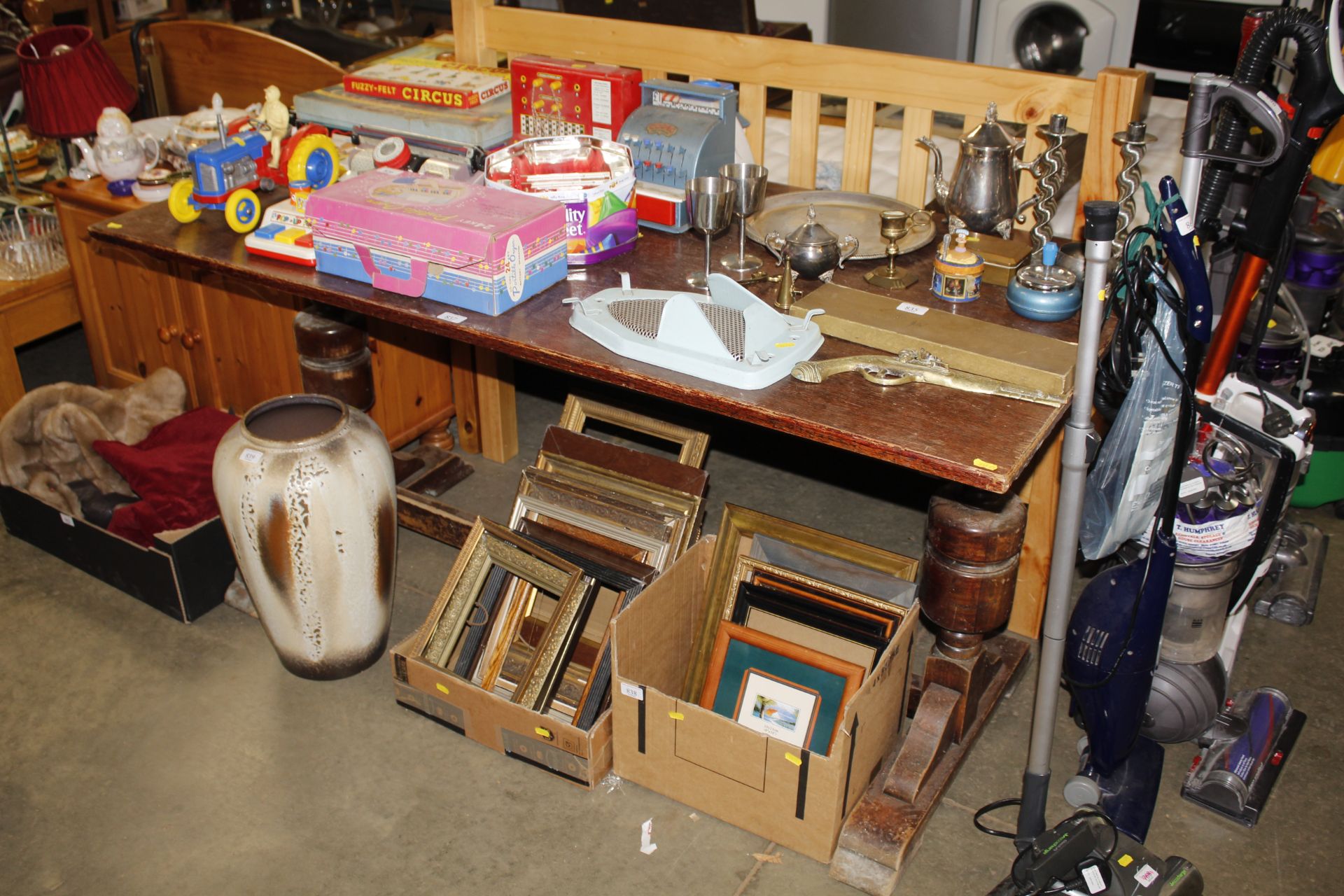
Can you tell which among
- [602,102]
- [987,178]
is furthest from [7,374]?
[987,178]

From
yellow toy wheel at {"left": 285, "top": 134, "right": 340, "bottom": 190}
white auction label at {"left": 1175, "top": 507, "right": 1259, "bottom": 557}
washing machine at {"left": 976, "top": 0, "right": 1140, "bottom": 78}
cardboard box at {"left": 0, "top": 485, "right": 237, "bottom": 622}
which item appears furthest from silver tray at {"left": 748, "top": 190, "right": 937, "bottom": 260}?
washing machine at {"left": 976, "top": 0, "right": 1140, "bottom": 78}

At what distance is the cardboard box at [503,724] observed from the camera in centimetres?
214

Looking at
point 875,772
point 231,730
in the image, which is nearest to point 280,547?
point 231,730

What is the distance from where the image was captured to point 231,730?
2.32 meters

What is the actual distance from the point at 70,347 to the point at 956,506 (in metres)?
3.08

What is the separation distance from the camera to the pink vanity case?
6.69 feet

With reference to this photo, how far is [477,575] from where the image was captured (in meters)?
2.32

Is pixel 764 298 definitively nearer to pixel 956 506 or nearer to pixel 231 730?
pixel 956 506

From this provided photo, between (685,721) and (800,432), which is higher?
(800,432)

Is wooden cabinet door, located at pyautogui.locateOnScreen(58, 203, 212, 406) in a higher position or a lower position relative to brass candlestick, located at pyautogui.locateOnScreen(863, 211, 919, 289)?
lower

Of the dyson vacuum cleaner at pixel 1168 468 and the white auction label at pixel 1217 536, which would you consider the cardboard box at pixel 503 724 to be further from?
the white auction label at pixel 1217 536

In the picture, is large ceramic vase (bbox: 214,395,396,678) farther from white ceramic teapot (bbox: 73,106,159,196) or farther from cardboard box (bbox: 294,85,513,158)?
white ceramic teapot (bbox: 73,106,159,196)

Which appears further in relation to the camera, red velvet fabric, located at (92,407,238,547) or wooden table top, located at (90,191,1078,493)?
red velvet fabric, located at (92,407,238,547)

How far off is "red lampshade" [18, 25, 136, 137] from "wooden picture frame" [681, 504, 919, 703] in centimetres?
214
